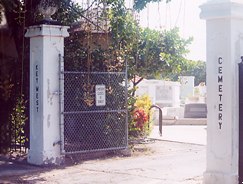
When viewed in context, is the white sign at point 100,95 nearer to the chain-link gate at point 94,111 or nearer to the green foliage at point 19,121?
the chain-link gate at point 94,111

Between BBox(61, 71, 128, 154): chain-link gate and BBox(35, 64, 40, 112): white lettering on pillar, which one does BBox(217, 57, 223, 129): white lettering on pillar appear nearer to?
BBox(61, 71, 128, 154): chain-link gate

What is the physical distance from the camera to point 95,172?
973cm

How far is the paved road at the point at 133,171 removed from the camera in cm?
893

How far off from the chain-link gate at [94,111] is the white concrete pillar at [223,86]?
4.01 metres

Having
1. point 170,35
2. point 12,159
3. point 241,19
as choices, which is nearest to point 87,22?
point 170,35

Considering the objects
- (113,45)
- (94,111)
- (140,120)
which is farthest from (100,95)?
Result: (140,120)

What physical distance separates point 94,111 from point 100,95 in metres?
0.44

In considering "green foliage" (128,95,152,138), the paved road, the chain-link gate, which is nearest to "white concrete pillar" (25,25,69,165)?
the paved road

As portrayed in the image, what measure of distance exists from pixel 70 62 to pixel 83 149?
2.09 metres

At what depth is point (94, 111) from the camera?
1140 centimetres

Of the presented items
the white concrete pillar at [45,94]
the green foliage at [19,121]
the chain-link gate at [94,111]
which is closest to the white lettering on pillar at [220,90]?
the white concrete pillar at [45,94]

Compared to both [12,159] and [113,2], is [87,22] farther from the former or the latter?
[12,159]

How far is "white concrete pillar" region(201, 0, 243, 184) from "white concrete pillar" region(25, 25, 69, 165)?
149 inches

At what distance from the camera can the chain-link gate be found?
456 inches
